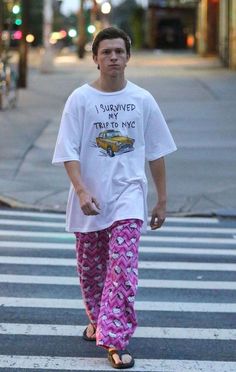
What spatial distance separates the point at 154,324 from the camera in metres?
6.38

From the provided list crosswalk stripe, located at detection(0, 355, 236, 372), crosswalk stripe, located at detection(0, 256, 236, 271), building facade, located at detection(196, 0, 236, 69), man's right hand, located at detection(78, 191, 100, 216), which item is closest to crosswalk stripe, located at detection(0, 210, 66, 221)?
crosswalk stripe, located at detection(0, 256, 236, 271)

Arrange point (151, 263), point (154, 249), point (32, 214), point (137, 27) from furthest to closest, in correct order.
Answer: point (137, 27), point (32, 214), point (154, 249), point (151, 263)

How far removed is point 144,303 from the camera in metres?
6.98

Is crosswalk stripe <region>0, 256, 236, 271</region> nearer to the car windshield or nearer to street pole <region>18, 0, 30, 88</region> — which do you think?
the car windshield

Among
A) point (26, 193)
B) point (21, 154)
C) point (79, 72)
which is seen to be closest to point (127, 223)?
point (26, 193)

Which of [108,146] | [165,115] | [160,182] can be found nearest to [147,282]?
[160,182]

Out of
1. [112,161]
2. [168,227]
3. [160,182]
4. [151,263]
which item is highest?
[112,161]

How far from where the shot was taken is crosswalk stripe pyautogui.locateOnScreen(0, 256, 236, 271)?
8.39 metres

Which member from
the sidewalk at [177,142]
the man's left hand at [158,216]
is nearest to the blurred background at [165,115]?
the sidewalk at [177,142]

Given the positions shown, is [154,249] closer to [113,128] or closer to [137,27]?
[113,128]

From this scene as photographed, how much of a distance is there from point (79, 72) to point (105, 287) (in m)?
33.1

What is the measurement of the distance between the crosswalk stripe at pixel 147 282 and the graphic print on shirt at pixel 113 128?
2.53 metres

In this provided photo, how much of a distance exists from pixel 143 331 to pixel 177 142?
37.5ft

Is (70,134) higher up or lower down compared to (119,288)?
higher up
